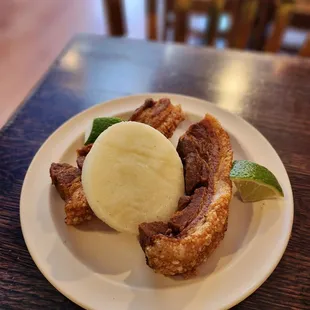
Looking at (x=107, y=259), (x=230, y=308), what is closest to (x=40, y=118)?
(x=107, y=259)

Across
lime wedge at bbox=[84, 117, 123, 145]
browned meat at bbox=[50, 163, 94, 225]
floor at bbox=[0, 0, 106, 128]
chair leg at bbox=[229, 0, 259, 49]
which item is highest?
lime wedge at bbox=[84, 117, 123, 145]

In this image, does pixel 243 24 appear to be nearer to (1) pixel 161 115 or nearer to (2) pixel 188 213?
(1) pixel 161 115

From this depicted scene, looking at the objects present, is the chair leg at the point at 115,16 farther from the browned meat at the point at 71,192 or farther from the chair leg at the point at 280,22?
the browned meat at the point at 71,192

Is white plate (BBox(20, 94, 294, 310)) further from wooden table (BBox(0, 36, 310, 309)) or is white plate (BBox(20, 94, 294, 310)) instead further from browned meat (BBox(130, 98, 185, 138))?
browned meat (BBox(130, 98, 185, 138))

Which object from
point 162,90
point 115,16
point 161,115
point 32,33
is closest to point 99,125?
point 161,115

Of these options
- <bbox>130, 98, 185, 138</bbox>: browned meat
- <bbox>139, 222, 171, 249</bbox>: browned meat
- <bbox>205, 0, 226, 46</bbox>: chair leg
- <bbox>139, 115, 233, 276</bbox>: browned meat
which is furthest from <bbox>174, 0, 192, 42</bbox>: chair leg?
<bbox>139, 222, 171, 249</bbox>: browned meat

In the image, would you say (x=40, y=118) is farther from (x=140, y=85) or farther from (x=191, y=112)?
(x=191, y=112)

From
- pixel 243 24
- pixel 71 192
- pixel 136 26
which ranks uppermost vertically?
pixel 71 192
